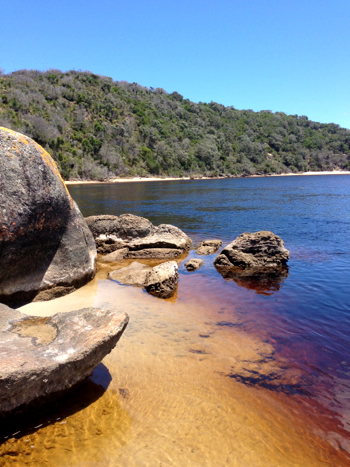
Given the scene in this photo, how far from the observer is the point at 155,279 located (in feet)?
24.7

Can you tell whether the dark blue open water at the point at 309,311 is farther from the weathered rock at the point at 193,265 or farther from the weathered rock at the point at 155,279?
the weathered rock at the point at 155,279

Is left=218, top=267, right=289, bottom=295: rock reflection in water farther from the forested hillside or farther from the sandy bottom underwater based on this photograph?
the forested hillside

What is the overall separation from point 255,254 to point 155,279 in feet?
13.0

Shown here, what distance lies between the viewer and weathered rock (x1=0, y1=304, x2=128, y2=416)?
3.03 metres

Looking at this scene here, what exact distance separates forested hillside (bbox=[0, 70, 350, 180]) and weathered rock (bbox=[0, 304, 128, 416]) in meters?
49.3

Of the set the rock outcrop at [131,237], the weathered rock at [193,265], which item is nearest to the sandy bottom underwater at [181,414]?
the weathered rock at [193,265]

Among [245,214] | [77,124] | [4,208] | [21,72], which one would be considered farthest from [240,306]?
[21,72]

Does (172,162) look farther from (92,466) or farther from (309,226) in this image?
(92,466)

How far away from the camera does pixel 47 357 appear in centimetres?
326

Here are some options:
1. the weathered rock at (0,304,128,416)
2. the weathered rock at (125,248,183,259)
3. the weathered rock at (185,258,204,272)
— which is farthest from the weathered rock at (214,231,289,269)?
the weathered rock at (0,304,128,416)

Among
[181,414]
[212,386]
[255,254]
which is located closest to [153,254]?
[255,254]

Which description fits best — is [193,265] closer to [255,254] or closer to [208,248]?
[255,254]

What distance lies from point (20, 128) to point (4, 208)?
5190 centimetres

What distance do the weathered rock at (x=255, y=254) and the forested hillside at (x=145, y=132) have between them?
45.8 meters
